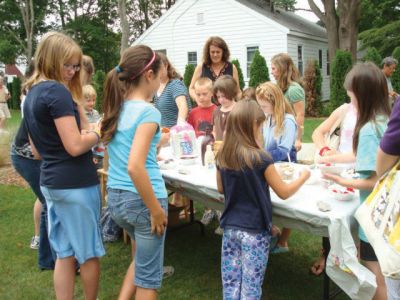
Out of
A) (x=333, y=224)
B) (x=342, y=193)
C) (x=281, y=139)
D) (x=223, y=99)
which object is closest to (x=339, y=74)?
(x=223, y=99)

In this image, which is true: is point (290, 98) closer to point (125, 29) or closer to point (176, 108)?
point (176, 108)

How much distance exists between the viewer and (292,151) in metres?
3.50

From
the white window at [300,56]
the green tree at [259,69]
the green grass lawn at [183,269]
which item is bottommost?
the green grass lawn at [183,269]

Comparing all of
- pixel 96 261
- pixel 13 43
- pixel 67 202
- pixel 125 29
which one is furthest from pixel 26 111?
pixel 13 43

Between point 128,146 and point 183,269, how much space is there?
6.43ft

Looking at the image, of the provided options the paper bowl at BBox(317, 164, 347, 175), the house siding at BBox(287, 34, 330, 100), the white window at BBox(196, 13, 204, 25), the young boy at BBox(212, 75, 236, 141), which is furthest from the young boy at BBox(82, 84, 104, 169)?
the white window at BBox(196, 13, 204, 25)

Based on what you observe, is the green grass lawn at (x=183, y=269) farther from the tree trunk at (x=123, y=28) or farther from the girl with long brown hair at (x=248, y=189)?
the tree trunk at (x=123, y=28)

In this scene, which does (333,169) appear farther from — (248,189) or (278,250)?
(278,250)

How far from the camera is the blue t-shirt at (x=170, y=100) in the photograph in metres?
4.13

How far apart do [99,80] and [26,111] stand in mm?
16842

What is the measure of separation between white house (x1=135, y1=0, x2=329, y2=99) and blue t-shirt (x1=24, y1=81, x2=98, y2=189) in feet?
54.9

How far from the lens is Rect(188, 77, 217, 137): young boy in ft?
13.5

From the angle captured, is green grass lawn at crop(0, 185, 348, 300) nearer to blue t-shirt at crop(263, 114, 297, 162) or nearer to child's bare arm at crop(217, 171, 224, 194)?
blue t-shirt at crop(263, 114, 297, 162)

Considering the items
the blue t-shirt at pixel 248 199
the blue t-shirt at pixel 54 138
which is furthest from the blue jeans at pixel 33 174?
the blue t-shirt at pixel 248 199
